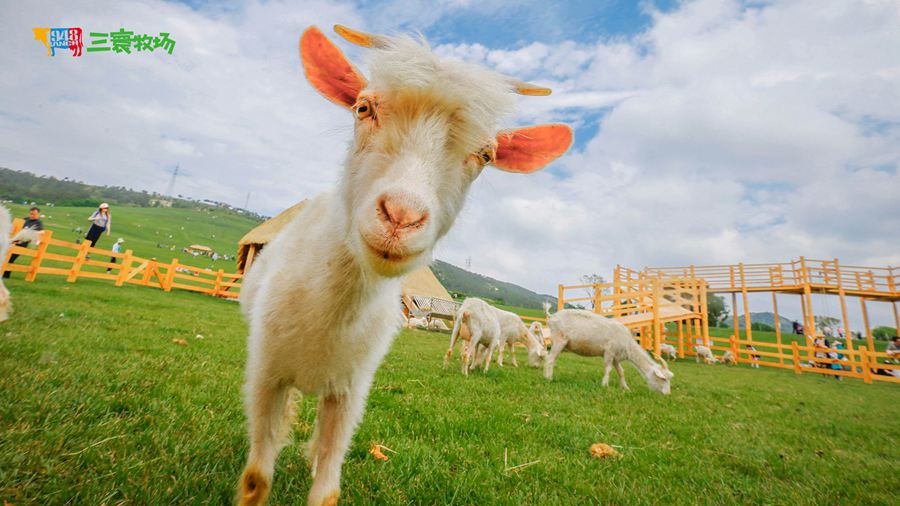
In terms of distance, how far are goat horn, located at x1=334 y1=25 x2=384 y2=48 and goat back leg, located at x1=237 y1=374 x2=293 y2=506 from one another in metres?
1.99

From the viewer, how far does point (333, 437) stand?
7.46 ft

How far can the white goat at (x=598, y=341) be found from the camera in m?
9.90

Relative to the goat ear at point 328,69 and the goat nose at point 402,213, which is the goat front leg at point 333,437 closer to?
the goat nose at point 402,213

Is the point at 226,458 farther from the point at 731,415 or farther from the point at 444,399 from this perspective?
the point at 731,415

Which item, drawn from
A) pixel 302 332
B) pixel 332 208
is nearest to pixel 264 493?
pixel 302 332

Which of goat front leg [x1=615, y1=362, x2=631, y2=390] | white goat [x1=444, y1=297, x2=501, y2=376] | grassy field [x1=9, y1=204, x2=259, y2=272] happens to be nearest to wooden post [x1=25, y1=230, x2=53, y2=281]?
white goat [x1=444, y1=297, x2=501, y2=376]

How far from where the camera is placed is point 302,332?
6.80 feet

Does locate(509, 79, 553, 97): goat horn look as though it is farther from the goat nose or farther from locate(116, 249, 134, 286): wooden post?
locate(116, 249, 134, 286): wooden post

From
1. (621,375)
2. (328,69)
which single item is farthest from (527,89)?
(621,375)

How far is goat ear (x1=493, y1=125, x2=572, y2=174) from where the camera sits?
96.6 inches

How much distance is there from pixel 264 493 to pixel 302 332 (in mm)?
849

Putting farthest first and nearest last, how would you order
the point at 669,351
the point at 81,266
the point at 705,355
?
the point at 669,351
the point at 705,355
the point at 81,266

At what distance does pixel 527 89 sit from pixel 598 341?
30.2 ft

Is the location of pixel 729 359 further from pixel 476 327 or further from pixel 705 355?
pixel 476 327
